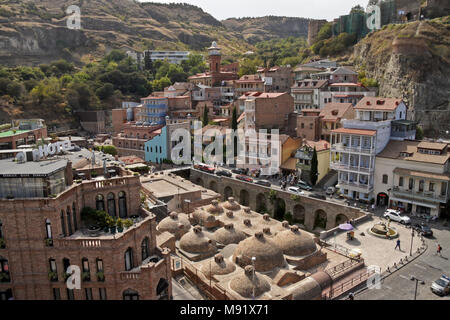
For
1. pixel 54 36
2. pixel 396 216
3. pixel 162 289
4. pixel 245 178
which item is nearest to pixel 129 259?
pixel 162 289

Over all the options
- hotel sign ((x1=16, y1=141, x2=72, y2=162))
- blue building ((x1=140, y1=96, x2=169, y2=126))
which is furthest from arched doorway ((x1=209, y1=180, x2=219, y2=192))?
hotel sign ((x1=16, y1=141, x2=72, y2=162))

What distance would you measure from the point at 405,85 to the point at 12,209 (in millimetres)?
80989

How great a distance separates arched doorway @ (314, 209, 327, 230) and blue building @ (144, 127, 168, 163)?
3805 centimetres

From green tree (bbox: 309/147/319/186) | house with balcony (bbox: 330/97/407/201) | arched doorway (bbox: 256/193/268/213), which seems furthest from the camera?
arched doorway (bbox: 256/193/268/213)

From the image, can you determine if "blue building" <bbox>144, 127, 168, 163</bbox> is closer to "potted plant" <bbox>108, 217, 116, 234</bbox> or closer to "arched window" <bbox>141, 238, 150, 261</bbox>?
"arched window" <bbox>141, 238, 150, 261</bbox>

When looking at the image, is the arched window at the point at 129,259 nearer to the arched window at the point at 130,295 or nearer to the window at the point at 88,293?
the arched window at the point at 130,295

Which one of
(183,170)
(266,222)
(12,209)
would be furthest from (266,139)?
(12,209)

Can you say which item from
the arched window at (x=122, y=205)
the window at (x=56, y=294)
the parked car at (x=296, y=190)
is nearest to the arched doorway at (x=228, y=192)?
the parked car at (x=296, y=190)

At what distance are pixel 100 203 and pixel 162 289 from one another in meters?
8.14

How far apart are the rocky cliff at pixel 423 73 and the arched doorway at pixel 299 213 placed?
39081 mm

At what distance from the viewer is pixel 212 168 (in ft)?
230

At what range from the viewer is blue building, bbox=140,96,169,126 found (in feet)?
300
